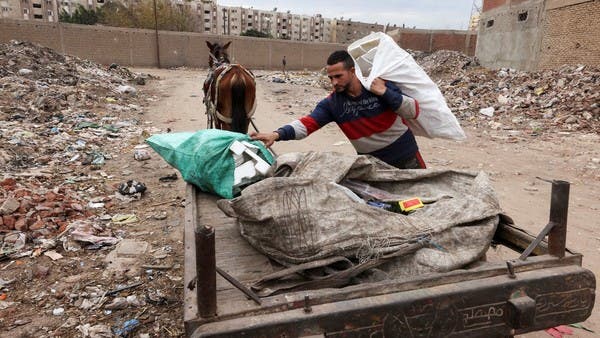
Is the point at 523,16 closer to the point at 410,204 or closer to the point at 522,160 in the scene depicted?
the point at 522,160

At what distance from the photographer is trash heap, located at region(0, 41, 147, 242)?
13.9ft

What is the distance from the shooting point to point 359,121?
3.09 metres

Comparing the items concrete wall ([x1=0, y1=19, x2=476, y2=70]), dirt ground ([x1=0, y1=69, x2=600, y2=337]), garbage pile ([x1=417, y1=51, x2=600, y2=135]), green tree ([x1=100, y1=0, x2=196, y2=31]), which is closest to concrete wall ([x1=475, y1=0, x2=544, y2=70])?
garbage pile ([x1=417, y1=51, x2=600, y2=135])

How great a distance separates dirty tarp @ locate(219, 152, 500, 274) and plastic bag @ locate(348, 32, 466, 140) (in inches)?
36.1

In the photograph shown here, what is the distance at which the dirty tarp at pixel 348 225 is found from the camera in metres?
1.71

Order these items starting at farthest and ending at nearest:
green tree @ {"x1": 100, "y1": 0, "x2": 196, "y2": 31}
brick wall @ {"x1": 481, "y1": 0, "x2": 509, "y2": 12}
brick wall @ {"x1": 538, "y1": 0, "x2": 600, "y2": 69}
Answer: green tree @ {"x1": 100, "y1": 0, "x2": 196, "y2": 31} < brick wall @ {"x1": 481, "y1": 0, "x2": 509, "y2": 12} < brick wall @ {"x1": 538, "y1": 0, "x2": 600, "y2": 69}

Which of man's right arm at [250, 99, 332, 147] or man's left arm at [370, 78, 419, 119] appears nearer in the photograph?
man's left arm at [370, 78, 419, 119]

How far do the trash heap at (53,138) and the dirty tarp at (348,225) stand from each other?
297 centimetres

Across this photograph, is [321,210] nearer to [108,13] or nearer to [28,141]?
[28,141]

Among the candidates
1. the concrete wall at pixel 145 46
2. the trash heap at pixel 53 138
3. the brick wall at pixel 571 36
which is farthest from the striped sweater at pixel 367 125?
the concrete wall at pixel 145 46

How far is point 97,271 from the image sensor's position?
131 inches

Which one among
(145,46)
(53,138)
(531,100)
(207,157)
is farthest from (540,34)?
(145,46)

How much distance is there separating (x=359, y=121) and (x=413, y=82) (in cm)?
50

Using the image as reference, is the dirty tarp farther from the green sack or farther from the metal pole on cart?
the green sack
